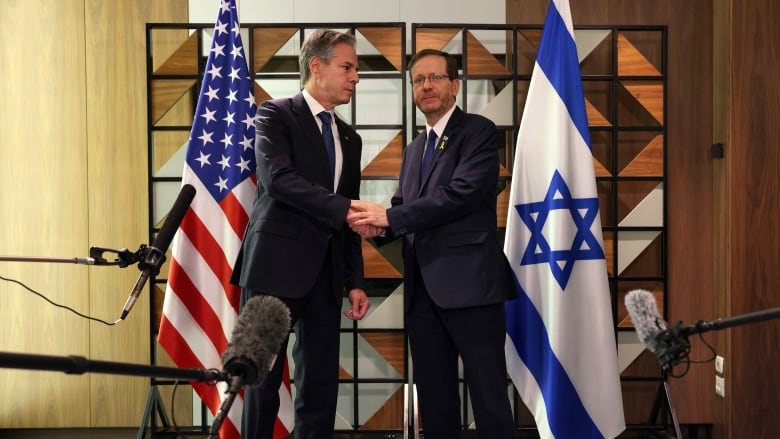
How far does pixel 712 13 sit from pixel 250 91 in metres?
2.33

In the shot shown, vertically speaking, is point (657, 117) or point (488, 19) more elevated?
point (488, 19)

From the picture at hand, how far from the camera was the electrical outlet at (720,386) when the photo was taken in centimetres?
339

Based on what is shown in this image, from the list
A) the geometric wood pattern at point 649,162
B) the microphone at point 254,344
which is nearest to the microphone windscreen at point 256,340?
the microphone at point 254,344

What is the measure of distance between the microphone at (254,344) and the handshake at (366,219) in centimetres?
134

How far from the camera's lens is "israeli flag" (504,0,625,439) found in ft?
9.82

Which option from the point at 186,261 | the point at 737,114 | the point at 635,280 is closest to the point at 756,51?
the point at 737,114

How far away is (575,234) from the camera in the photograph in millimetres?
3041

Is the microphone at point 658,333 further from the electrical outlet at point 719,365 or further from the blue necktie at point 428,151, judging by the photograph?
the electrical outlet at point 719,365

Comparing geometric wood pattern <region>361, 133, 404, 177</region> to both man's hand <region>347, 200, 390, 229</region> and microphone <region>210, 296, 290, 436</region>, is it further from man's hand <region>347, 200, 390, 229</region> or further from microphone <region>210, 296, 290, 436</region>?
microphone <region>210, 296, 290, 436</region>

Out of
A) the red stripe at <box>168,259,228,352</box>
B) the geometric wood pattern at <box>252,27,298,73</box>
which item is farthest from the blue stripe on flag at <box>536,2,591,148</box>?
the red stripe at <box>168,259,228,352</box>

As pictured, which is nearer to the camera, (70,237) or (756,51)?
(756,51)

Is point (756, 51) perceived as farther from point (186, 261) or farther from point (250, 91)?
point (186, 261)

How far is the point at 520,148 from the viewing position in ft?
10.1

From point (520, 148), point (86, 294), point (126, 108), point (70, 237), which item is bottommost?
point (86, 294)
